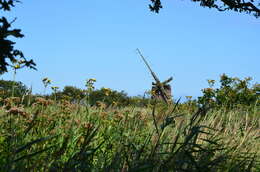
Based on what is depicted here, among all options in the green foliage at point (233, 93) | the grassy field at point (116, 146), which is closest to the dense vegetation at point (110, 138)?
the grassy field at point (116, 146)

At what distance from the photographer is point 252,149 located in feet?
16.4

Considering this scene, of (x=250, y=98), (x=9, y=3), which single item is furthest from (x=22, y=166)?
(x=250, y=98)

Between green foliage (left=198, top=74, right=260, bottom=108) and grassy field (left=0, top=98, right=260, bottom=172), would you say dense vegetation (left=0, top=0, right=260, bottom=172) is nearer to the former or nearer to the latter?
grassy field (left=0, top=98, right=260, bottom=172)

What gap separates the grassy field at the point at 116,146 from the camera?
263cm

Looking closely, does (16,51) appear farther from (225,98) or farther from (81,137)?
(225,98)

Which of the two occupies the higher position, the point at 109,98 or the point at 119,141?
the point at 109,98

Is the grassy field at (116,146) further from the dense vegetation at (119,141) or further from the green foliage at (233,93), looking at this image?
the green foliage at (233,93)

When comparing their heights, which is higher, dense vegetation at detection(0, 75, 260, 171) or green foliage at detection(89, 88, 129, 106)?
green foliage at detection(89, 88, 129, 106)

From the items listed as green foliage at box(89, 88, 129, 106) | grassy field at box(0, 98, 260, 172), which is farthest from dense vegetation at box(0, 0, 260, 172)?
green foliage at box(89, 88, 129, 106)

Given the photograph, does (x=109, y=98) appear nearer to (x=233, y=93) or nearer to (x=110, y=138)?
(x=233, y=93)

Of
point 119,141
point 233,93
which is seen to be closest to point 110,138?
point 119,141

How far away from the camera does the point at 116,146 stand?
4172mm

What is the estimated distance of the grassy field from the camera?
263cm

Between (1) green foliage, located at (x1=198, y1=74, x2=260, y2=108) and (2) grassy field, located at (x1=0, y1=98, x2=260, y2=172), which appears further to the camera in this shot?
(1) green foliage, located at (x1=198, y1=74, x2=260, y2=108)
